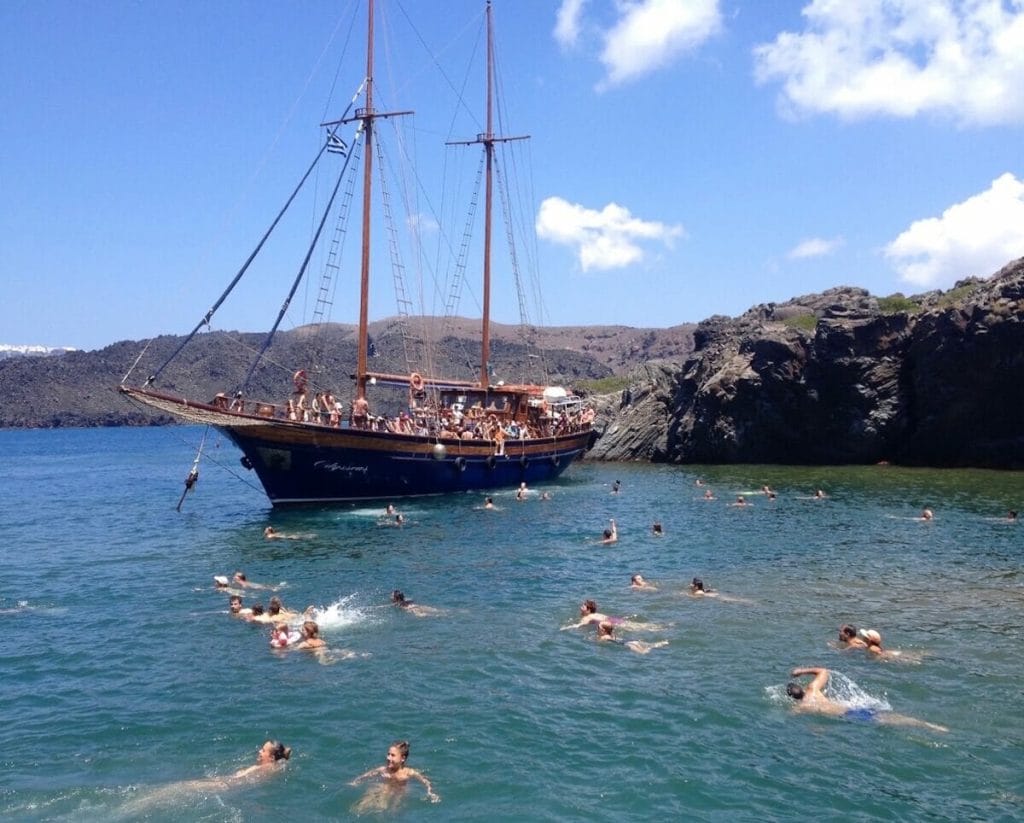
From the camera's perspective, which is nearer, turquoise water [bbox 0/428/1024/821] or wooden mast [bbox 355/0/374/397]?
turquoise water [bbox 0/428/1024/821]

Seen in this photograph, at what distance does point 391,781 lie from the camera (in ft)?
41.1

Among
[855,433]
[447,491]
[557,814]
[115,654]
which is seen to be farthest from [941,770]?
[855,433]

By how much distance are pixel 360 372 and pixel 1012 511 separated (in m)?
30.7

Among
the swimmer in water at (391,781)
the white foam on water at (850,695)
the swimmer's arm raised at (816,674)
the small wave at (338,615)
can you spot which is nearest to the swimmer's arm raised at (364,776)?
the swimmer in water at (391,781)

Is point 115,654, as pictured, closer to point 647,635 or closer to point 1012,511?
point 647,635

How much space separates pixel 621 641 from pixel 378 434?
24.3m

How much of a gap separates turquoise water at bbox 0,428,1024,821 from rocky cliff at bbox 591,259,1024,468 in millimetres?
22846

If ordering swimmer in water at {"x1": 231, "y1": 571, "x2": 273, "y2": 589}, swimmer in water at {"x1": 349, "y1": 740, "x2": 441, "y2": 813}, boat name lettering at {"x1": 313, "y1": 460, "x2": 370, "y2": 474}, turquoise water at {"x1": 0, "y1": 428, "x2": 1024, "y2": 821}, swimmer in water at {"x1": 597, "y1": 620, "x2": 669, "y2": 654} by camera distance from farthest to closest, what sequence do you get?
1. boat name lettering at {"x1": 313, "y1": 460, "x2": 370, "y2": 474}
2. swimmer in water at {"x1": 231, "y1": 571, "x2": 273, "y2": 589}
3. swimmer in water at {"x1": 597, "y1": 620, "x2": 669, "y2": 654}
4. turquoise water at {"x1": 0, "y1": 428, "x2": 1024, "y2": 821}
5. swimmer in water at {"x1": 349, "y1": 740, "x2": 441, "y2": 813}

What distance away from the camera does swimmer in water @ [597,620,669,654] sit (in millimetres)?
18734

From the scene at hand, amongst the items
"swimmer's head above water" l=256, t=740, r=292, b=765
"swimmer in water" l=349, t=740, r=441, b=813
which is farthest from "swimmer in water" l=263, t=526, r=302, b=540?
"swimmer in water" l=349, t=740, r=441, b=813

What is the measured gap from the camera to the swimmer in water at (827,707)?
14.3 meters

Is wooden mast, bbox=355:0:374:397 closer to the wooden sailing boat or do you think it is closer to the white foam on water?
the wooden sailing boat

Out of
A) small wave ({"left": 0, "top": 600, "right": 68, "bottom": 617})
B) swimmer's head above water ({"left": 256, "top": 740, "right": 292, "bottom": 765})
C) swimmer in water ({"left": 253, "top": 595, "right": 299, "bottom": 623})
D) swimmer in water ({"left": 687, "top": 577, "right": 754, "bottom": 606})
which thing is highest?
swimmer in water ({"left": 687, "top": 577, "right": 754, "bottom": 606})

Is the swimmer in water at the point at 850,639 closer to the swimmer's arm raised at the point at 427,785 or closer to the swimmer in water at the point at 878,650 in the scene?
the swimmer in water at the point at 878,650
